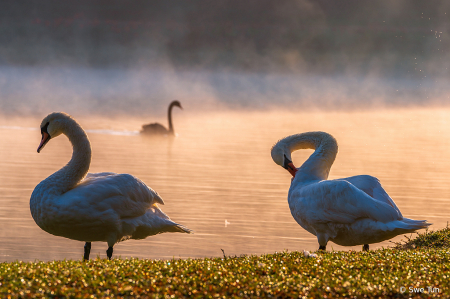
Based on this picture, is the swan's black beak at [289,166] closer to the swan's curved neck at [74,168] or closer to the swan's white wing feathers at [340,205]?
the swan's white wing feathers at [340,205]

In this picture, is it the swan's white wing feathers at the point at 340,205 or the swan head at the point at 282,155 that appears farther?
the swan head at the point at 282,155

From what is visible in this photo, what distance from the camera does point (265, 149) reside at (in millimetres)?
19500

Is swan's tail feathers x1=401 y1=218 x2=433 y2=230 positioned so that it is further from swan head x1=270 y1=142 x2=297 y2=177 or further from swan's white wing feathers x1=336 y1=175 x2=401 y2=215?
swan head x1=270 y1=142 x2=297 y2=177

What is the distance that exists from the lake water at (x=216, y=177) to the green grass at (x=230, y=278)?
2028mm

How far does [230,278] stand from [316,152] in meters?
3.61

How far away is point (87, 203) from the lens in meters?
6.37

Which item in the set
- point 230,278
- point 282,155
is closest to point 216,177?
point 282,155

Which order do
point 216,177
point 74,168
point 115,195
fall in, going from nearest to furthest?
1. point 115,195
2. point 74,168
3. point 216,177

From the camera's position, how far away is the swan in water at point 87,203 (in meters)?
6.36

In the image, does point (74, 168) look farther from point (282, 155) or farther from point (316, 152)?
point (316, 152)

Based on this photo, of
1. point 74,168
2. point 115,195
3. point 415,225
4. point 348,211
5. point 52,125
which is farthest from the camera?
point 52,125

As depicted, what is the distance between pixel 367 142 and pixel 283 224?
46.6 ft

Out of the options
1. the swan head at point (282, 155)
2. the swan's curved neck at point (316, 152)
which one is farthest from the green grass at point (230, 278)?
Answer: the swan head at point (282, 155)

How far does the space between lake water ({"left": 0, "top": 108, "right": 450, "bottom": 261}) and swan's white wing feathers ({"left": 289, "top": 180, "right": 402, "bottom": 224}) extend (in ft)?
2.05
